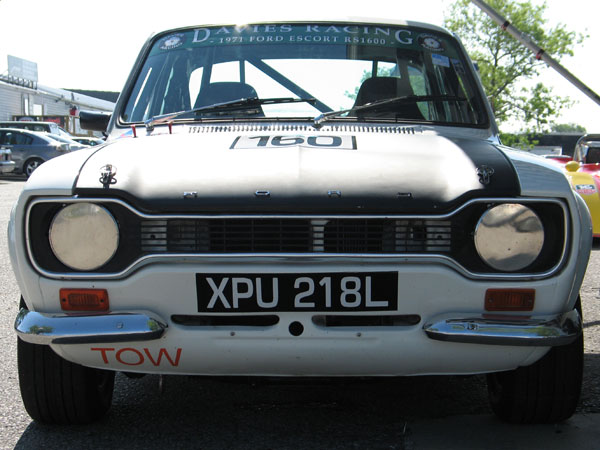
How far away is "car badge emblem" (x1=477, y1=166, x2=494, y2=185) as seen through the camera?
223 cm

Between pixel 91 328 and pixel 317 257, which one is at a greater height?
pixel 317 257

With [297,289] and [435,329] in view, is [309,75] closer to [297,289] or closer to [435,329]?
[297,289]

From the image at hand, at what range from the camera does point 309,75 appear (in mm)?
3354

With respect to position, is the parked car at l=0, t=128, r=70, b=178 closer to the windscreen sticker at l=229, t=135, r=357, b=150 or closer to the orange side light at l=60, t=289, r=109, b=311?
the windscreen sticker at l=229, t=135, r=357, b=150

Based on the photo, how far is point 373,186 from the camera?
2213mm

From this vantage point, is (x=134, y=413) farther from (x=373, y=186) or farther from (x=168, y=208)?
(x=373, y=186)

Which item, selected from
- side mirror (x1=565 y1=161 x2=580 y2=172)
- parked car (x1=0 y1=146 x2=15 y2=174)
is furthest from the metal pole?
parked car (x1=0 y1=146 x2=15 y2=174)

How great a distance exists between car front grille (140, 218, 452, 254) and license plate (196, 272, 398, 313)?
81mm

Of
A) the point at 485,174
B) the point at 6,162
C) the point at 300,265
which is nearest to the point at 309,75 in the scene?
the point at 485,174

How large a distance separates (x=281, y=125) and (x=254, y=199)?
3.17ft

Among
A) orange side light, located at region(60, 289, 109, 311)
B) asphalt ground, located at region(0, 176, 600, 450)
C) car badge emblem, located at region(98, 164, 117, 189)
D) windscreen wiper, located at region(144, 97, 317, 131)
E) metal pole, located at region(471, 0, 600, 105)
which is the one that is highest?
metal pole, located at region(471, 0, 600, 105)

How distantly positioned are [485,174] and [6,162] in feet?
61.6

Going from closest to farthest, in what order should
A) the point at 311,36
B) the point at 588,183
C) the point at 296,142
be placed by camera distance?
the point at 296,142, the point at 311,36, the point at 588,183

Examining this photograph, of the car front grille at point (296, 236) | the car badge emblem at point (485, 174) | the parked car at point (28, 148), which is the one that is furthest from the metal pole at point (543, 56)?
the parked car at point (28, 148)
